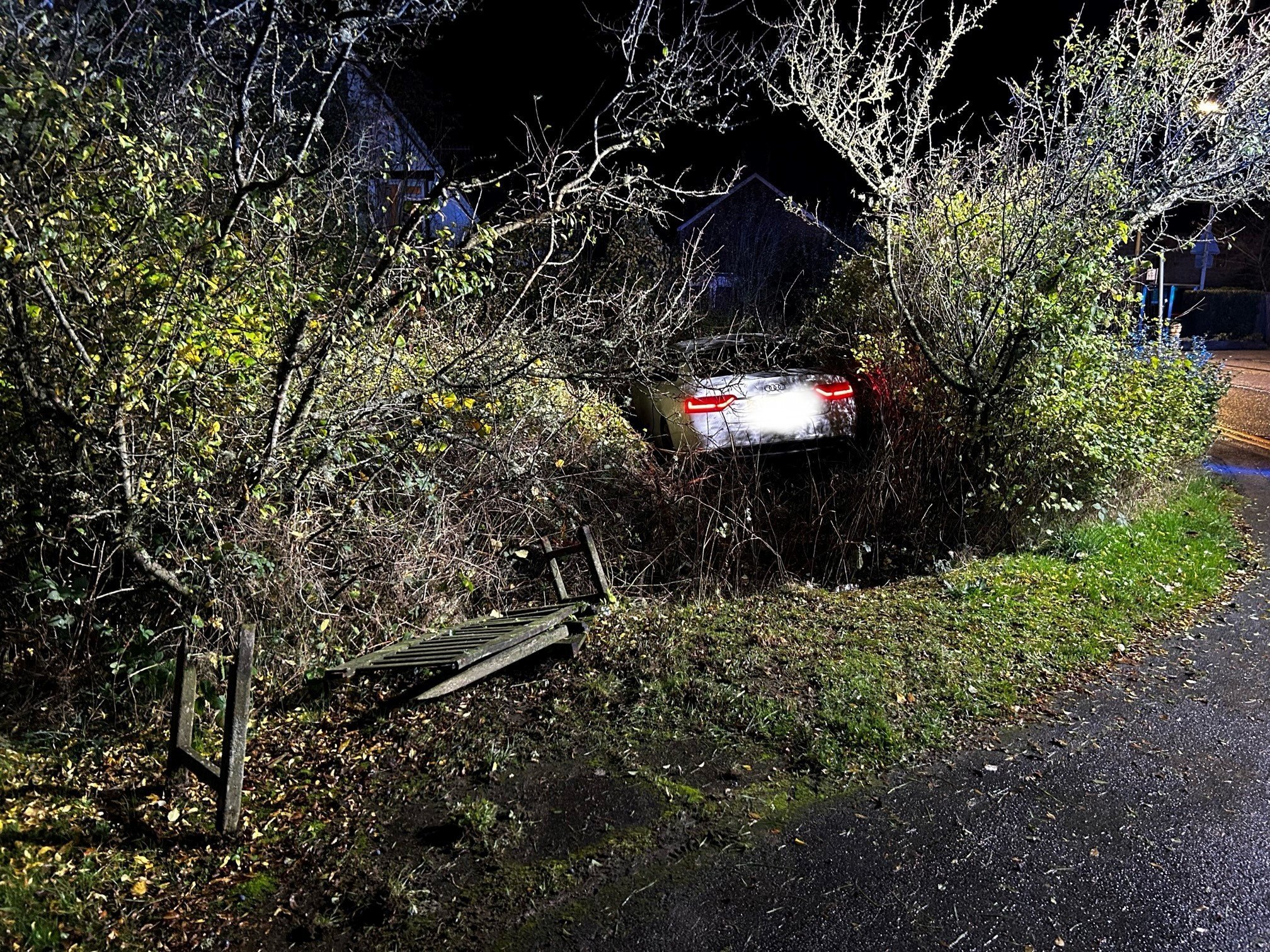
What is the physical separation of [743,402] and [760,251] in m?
16.4

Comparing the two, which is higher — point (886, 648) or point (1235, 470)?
point (886, 648)

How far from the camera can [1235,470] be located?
1108cm

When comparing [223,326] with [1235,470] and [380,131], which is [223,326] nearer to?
[380,131]

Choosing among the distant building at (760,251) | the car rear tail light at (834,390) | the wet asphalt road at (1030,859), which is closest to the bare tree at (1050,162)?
the car rear tail light at (834,390)

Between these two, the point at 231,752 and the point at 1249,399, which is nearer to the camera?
the point at 231,752

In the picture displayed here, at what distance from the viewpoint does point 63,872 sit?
358 centimetres

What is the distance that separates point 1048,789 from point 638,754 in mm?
2000

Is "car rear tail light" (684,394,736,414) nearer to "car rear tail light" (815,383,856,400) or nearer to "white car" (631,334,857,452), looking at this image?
"white car" (631,334,857,452)

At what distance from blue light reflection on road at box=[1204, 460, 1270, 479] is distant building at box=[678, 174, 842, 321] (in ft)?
28.9

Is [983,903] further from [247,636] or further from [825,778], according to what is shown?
[247,636]

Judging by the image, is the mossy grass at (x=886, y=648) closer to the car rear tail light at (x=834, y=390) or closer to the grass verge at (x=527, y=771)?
the grass verge at (x=527, y=771)

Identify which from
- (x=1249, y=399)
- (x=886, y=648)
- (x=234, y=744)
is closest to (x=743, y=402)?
(x=886, y=648)

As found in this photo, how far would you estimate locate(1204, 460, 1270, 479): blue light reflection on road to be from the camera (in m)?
10.9

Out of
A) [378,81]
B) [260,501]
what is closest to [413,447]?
[260,501]
